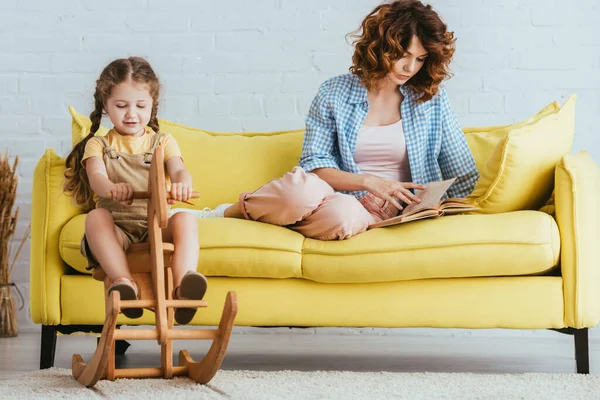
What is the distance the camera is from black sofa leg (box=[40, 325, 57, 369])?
2.22 m

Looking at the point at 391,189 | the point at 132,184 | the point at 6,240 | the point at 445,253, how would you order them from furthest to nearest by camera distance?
the point at 6,240 → the point at 391,189 → the point at 445,253 → the point at 132,184

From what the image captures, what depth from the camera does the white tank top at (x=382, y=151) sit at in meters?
2.57

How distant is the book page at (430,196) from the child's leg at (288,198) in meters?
0.25

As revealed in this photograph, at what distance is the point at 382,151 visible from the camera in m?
2.58

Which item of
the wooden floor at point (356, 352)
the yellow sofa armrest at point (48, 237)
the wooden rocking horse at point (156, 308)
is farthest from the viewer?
the wooden floor at point (356, 352)

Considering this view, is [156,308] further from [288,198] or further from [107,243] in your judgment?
[288,198]

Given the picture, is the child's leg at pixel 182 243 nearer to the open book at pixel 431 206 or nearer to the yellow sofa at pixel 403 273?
the yellow sofa at pixel 403 273

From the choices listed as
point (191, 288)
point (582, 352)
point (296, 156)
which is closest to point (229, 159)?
point (296, 156)

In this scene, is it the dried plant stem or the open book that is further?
the dried plant stem

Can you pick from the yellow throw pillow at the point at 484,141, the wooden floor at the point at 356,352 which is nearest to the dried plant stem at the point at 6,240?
the wooden floor at the point at 356,352

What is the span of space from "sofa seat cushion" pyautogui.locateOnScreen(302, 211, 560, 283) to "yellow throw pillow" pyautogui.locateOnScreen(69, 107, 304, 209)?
0.62 metres

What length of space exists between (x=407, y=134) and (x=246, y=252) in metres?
0.72

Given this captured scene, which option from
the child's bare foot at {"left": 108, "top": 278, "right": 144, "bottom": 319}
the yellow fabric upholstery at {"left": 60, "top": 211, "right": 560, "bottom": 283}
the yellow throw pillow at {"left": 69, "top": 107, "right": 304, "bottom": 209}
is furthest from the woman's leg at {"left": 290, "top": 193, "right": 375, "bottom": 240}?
the child's bare foot at {"left": 108, "top": 278, "right": 144, "bottom": 319}

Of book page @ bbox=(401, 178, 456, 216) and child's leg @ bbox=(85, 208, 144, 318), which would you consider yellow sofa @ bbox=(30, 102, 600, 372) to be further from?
child's leg @ bbox=(85, 208, 144, 318)
